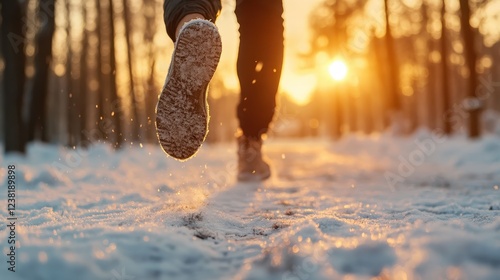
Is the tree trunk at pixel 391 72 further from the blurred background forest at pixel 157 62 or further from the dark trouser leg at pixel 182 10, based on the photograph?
the dark trouser leg at pixel 182 10

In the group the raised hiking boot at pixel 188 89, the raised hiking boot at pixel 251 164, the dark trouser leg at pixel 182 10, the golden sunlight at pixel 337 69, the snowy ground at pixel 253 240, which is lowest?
the snowy ground at pixel 253 240

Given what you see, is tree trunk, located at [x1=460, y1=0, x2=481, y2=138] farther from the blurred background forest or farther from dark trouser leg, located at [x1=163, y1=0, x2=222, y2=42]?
dark trouser leg, located at [x1=163, y1=0, x2=222, y2=42]

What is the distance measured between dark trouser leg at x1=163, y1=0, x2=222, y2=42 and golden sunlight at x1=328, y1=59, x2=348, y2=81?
22.9 m

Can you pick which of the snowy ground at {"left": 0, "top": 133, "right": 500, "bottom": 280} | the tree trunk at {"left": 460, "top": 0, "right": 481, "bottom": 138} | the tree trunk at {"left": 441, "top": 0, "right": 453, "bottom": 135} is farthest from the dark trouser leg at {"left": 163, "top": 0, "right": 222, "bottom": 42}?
A: the tree trunk at {"left": 441, "top": 0, "right": 453, "bottom": 135}

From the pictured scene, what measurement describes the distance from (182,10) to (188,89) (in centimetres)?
51

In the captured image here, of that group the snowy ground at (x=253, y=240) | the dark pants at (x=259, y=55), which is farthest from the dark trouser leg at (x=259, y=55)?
the snowy ground at (x=253, y=240)

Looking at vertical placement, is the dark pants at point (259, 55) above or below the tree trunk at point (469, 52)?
below

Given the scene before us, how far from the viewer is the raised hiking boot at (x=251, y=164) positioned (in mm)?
3590

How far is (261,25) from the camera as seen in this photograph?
326 cm

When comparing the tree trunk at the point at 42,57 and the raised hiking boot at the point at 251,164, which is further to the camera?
the tree trunk at the point at 42,57

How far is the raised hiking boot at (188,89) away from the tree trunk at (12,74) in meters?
6.67

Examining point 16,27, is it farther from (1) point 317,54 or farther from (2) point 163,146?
(1) point 317,54

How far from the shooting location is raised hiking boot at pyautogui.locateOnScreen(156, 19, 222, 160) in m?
2.34

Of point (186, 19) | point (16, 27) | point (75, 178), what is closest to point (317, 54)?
point (16, 27)
